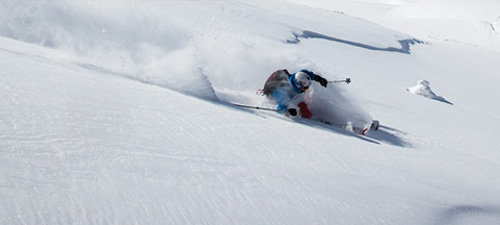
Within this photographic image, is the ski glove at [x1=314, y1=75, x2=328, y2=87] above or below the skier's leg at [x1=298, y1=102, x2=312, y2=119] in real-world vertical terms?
above

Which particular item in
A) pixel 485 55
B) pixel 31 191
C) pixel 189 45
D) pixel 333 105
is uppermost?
pixel 485 55

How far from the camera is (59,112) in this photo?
3.45 m

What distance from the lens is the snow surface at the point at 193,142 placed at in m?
2.47

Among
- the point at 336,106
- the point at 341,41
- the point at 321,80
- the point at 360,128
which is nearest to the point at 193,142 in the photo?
the point at 321,80

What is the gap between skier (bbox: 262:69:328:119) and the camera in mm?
5812

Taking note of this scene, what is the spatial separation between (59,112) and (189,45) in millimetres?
5983

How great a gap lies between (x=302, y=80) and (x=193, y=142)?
2563 mm

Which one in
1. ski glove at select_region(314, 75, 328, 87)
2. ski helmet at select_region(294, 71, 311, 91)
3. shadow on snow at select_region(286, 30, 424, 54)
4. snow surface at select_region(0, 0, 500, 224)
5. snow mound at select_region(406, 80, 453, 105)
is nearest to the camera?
snow surface at select_region(0, 0, 500, 224)

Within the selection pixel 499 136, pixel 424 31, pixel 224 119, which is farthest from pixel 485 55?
pixel 224 119

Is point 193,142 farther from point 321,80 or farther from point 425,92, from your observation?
point 425,92

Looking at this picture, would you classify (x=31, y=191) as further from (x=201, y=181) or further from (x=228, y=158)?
A: (x=228, y=158)

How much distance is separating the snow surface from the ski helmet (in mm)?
501

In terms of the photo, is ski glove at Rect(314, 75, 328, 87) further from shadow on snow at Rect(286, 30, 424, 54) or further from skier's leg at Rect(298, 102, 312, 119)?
shadow on snow at Rect(286, 30, 424, 54)

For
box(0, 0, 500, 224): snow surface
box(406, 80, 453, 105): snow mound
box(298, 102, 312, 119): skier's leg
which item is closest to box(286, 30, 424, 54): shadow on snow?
box(406, 80, 453, 105): snow mound
